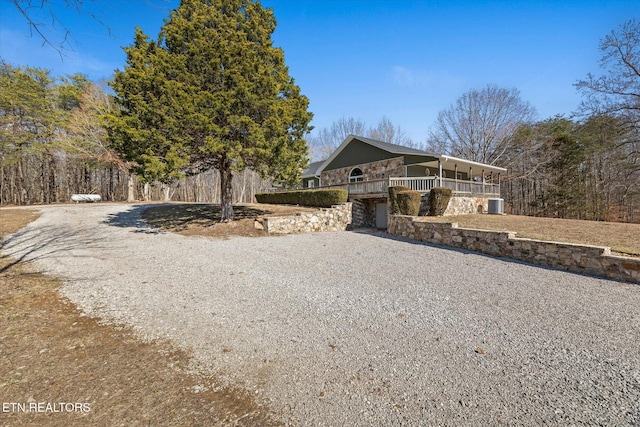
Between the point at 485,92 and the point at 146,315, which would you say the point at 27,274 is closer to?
the point at 146,315

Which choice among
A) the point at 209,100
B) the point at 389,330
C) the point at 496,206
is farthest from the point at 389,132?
the point at 389,330

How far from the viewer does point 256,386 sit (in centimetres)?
213

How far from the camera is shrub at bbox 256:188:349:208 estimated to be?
1353cm

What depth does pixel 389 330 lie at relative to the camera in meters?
3.08

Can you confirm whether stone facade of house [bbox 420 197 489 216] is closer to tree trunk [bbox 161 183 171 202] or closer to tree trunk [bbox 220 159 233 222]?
tree trunk [bbox 220 159 233 222]

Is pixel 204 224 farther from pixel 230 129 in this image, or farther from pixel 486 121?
pixel 486 121

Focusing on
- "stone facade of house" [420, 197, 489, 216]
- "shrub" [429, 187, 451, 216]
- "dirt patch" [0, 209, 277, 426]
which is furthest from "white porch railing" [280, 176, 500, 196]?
"dirt patch" [0, 209, 277, 426]

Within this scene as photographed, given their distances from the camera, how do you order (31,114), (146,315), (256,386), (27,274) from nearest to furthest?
(256,386)
(146,315)
(27,274)
(31,114)

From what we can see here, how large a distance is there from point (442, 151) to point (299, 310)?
28.3m

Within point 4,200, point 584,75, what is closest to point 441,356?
point 584,75

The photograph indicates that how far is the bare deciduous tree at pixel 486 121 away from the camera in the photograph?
2281 cm

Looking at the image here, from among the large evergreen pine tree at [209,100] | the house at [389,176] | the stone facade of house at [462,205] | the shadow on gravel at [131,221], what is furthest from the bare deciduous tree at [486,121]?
the shadow on gravel at [131,221]

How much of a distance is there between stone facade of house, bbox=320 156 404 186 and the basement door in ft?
6.22

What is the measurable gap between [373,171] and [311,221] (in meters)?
7.91
